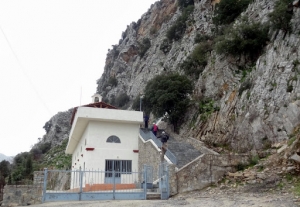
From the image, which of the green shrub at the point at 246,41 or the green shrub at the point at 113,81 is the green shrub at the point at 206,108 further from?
the green shrub at the point at 113,81

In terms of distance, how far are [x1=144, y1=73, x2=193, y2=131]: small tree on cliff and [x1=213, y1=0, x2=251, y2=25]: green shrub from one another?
893 cm

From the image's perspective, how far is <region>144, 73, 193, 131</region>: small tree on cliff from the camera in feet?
78.1

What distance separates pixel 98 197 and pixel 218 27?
2453cm

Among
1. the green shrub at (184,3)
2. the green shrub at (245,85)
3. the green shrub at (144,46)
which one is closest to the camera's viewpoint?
the green shrub at (245,85)

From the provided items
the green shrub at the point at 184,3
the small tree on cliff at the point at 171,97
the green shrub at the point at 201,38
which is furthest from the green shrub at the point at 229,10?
the green shrub at the point at 184,3

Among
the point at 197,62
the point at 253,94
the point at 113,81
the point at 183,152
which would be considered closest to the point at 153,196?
the point at 183,152

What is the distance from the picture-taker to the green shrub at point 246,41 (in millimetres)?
20922

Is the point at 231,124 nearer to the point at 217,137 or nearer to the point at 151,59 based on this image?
the point at 217,137

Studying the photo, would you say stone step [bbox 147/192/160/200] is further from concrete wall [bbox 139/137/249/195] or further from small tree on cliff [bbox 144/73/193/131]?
small tree on cliff [bbox 144/73/193/131]

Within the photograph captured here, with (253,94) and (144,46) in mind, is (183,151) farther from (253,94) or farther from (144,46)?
(144,46)

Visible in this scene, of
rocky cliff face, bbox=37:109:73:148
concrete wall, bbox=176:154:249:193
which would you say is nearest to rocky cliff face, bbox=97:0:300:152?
concrete wall, bbox=176:154:249:193

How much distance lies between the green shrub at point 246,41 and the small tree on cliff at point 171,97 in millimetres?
4246

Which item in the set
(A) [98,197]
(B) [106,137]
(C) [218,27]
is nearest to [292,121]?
(A) [98,197]

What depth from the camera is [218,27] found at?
31.4 m
